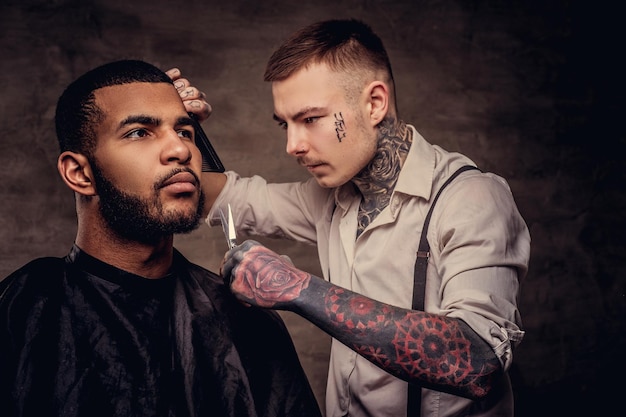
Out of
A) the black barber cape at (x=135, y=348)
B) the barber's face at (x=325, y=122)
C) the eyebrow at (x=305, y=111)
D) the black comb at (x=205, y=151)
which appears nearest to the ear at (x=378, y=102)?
the barber's face at (x=325, y=122)

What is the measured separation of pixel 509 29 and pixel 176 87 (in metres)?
2.18

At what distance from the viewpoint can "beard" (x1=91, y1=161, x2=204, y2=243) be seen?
1894mm

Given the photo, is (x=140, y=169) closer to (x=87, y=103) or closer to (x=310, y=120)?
(x=87, y=103)

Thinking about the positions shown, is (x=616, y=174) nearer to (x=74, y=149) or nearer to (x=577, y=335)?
(x=577, y=335)

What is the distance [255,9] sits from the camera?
132 inches

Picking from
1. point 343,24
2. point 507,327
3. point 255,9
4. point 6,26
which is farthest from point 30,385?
point 255,9

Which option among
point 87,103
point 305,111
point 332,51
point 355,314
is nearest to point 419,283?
point 355,314

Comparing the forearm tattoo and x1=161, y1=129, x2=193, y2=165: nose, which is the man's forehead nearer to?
x1=161, y1=129, x2=193, y2=165: nose

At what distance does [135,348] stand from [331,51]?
1.12 metres

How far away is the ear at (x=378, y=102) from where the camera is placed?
2.22 m

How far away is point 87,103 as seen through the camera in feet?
6.32

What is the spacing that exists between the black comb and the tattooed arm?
579 mm

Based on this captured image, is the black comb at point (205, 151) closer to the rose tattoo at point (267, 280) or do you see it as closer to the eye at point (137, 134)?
the eye at point (137, 134)

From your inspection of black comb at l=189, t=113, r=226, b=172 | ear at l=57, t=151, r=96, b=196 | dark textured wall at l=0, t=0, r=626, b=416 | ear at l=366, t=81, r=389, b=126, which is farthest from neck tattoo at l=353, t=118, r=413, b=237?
dark textured wall at l=0, t=0, r=626, b=416
